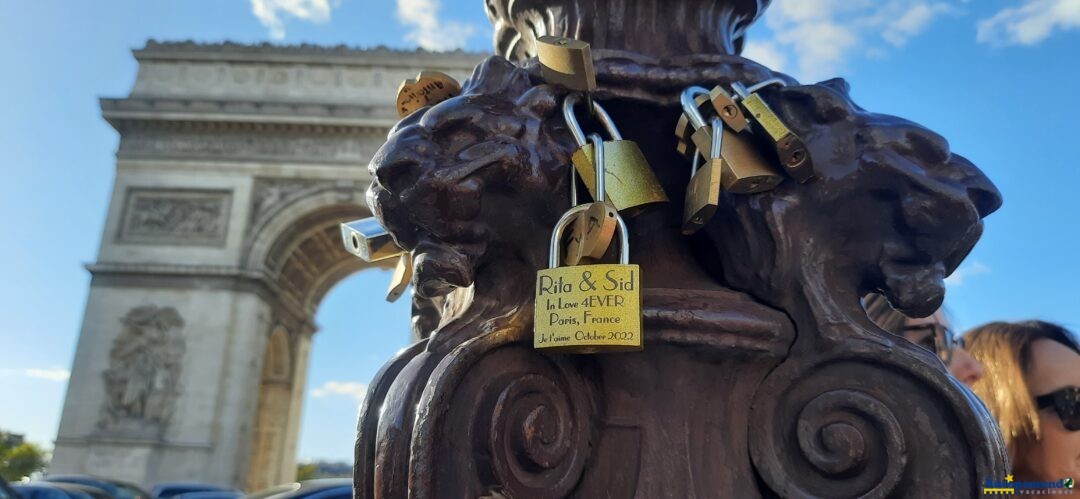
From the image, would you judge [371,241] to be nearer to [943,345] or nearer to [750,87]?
[750,87]

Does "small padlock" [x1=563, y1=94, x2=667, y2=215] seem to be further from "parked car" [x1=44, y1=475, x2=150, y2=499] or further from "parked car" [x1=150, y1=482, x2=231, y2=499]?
"parked car" [x1=150, y1=482, x2=231, y2=499]

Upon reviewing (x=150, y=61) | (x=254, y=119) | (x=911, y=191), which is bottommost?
(x=911, y=191)

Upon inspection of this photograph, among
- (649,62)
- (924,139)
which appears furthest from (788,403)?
(649,62)

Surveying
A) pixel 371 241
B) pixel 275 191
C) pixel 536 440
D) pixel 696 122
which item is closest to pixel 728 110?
pixel 696 122

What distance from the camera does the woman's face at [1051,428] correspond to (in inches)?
52.4

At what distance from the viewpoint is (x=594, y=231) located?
2.42ft

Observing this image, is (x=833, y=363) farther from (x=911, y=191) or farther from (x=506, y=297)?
(x=506, y=297)

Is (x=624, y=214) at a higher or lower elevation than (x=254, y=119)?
lower

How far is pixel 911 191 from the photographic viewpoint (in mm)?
798

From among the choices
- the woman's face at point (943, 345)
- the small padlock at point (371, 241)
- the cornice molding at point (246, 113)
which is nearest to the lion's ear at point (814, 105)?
the small padlock at point (371, 241)

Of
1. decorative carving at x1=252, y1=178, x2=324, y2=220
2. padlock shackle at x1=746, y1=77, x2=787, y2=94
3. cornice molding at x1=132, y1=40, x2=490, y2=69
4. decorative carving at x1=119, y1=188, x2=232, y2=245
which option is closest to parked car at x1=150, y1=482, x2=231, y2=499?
decorative carving at x1=119, y1=188, x2=232, y2=245

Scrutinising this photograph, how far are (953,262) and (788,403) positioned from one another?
236 mm
